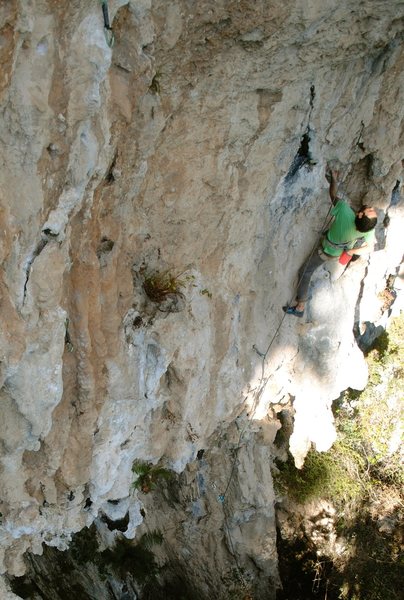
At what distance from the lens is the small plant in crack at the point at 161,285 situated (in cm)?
357

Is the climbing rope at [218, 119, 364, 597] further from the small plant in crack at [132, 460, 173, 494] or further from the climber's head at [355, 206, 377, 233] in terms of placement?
the small plant in crack at [132, 460, 173, 494]

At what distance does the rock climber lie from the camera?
4.55 m

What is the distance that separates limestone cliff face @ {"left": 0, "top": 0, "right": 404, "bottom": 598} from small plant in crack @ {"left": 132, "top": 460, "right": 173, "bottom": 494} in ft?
0.59

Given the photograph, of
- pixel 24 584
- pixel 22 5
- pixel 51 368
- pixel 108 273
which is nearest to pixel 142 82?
pixel 22 5

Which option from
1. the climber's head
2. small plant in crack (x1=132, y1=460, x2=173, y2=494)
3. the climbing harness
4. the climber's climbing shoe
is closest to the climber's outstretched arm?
the climber's head

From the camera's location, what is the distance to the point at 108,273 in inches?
125

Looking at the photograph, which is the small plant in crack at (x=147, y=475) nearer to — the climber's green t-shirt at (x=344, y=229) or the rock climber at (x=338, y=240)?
the rock climber at (x=338, y=240)

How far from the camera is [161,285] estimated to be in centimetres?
Answer: 362

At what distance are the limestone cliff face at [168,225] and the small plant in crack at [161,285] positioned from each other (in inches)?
1.3

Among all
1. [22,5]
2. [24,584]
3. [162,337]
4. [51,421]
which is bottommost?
[24,584]

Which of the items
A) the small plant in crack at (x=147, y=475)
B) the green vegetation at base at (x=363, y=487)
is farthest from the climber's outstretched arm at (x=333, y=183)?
the green vegetation at base at (x=363, y=487)

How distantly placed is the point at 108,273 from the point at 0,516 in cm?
180

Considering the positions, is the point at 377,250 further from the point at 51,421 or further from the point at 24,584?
the point at 24,584

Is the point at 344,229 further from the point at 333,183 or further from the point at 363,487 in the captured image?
the point at 363,487
